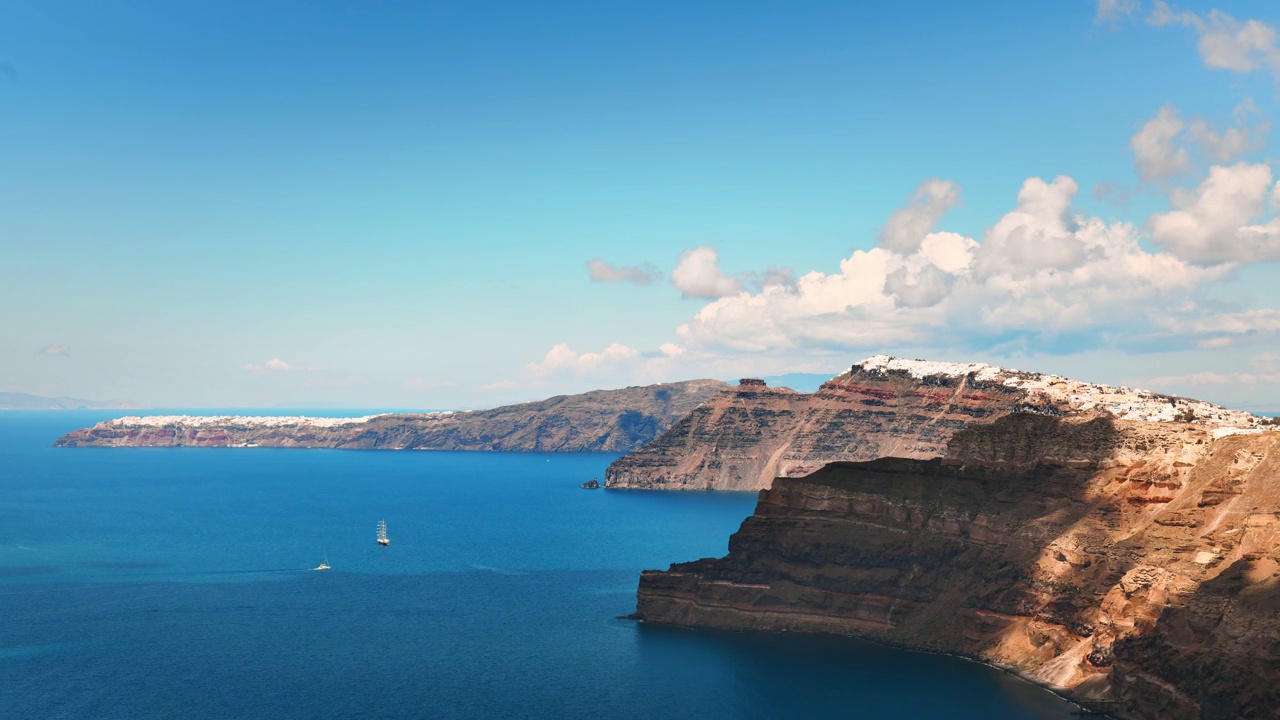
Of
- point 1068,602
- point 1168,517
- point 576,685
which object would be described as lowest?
point 576,685

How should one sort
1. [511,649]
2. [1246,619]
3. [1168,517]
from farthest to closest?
[511,649] < [1168,517] < [1246,619]

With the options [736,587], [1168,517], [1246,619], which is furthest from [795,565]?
[1246,619]

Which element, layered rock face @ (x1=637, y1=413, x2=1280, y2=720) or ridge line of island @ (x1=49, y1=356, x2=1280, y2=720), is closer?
layered rock face @ (x1=637, y1=413, x2=1280, y2=720)

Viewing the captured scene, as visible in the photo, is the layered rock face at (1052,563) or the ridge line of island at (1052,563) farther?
the ridge line of island at (1052,563)

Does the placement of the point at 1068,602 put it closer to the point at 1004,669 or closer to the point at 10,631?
the point at 1004,669

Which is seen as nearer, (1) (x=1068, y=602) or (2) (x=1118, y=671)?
(2) (x=1118, y=671)

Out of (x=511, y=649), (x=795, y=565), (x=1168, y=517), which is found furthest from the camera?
(x=795, y=565)

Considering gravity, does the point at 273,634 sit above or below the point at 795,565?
below
